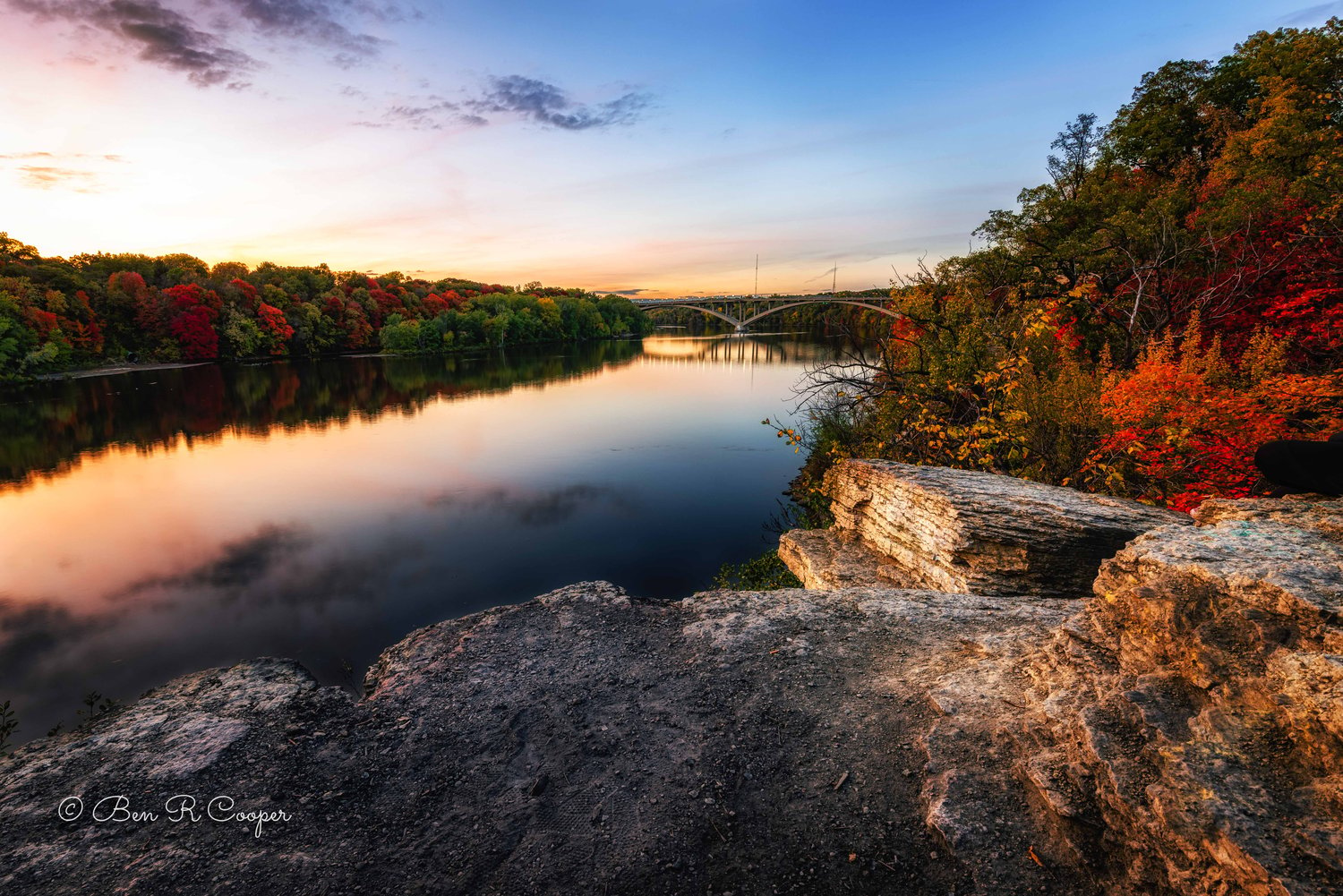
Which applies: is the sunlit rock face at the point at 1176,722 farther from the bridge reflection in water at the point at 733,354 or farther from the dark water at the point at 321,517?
the bridge reflection in water at the point at 733,354

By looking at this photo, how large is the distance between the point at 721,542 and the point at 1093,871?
15.0 meters

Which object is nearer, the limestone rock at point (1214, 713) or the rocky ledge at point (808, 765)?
the limestone rock at point (1214, 713)

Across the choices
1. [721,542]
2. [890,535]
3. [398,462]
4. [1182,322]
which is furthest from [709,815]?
[398,462]

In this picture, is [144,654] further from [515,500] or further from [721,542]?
[721,542]

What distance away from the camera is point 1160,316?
15.2 metres

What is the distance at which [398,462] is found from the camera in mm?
28000

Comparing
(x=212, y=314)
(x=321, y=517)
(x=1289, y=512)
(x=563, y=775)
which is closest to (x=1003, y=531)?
(x=1289, y=512)

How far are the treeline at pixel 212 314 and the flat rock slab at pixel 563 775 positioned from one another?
69.8 metres

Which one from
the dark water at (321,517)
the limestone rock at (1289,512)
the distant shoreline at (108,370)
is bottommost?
the dark water at (321,517)

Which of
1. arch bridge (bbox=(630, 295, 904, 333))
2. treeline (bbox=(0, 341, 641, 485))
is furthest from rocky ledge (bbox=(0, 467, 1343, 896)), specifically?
arch bridge (bbox=(630, 295, 904, 333))

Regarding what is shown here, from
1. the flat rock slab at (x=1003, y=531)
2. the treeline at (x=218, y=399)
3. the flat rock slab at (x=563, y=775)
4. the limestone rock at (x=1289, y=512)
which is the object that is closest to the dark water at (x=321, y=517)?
the treeline at (x=218, y=399)

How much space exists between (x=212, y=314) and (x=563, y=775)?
306 feet

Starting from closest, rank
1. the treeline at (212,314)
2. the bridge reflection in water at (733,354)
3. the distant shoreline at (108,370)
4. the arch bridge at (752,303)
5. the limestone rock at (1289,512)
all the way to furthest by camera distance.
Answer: the limestone rock at (1289,512) < the distant shoreline at (108,370) < the treeline at (212,314) < the arch bridge at (752,303) < the bridge reflection in water at (733,354)

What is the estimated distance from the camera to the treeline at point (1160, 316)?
411 inches
